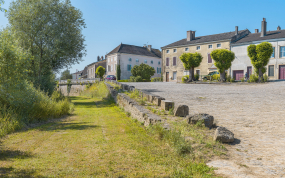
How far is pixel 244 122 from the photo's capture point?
6.32 meters

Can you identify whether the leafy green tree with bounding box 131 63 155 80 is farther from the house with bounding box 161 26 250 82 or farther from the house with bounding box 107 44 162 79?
the house with bounding box 107 44 162 79

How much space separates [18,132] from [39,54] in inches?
512

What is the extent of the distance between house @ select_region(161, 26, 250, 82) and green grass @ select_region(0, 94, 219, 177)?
3338cm

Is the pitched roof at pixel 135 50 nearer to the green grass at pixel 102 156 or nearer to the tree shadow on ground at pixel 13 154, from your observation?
the green grass at pixel 102 156

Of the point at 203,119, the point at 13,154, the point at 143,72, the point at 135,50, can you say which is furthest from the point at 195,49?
the point at 13,154

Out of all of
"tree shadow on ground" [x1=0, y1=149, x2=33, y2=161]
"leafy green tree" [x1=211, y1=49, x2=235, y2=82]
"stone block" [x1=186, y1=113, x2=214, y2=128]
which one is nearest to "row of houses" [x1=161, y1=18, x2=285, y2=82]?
"leafy green tree" [x1=211, y1=49, x2=235, y2=82]

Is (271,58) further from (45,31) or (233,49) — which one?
(45,31)

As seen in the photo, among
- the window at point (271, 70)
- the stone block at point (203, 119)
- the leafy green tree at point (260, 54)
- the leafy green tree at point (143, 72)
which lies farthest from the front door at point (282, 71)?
the stone block at point (203, 119)

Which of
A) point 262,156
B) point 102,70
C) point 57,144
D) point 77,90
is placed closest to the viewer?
point 262,156

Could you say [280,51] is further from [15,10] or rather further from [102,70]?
[102,70]

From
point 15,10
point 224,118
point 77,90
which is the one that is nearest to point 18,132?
point 224,118

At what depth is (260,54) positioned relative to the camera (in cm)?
2461

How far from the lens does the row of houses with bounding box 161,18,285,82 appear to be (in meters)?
31.9

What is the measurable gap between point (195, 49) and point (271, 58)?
44.7ft
